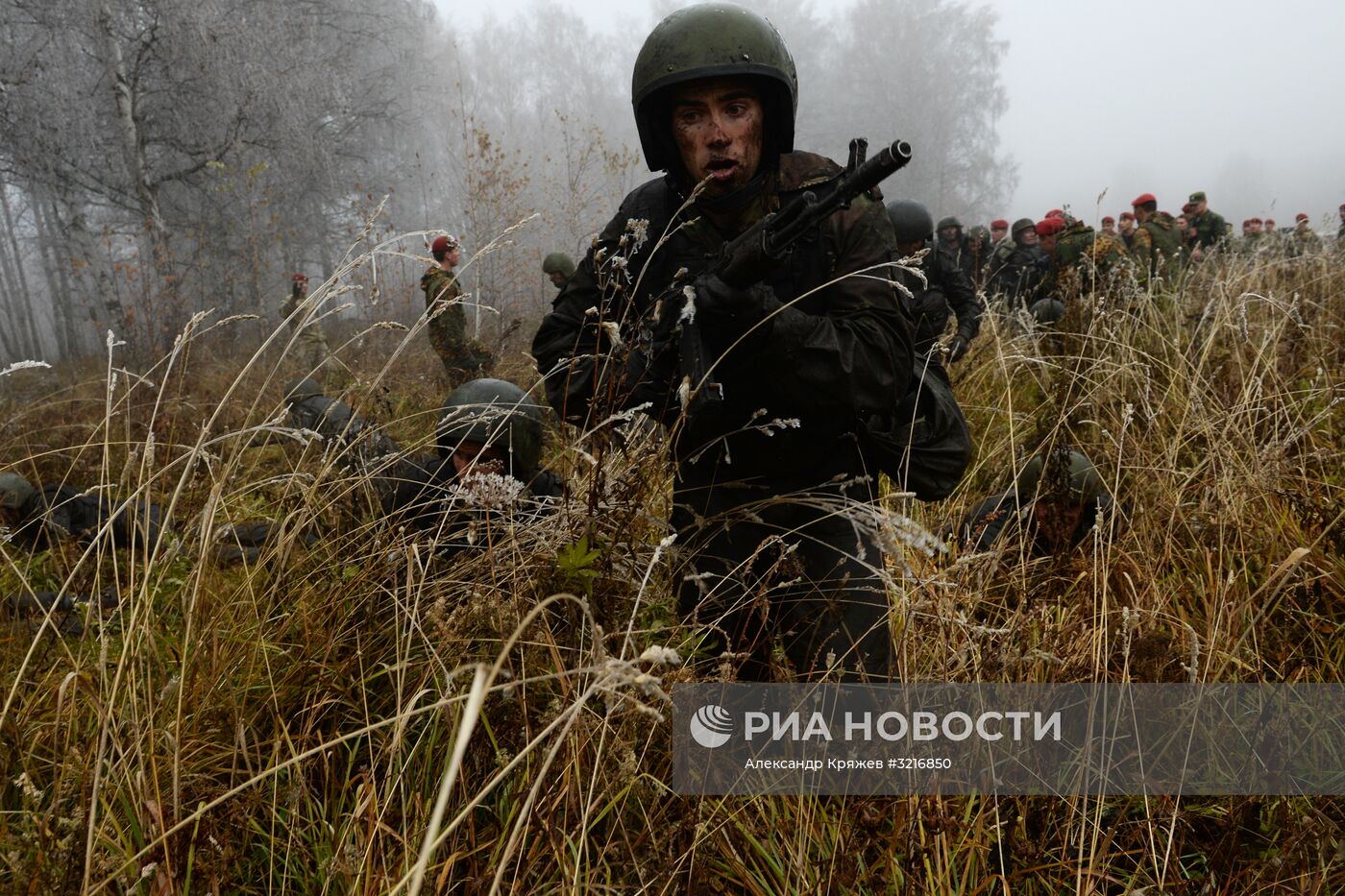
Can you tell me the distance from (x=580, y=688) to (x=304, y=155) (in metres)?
13.3

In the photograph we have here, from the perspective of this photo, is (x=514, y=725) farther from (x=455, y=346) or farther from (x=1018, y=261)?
(x=1018, y=261)

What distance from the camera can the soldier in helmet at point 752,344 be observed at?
152 cm

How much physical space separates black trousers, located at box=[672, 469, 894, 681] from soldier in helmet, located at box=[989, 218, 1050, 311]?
22.5ft

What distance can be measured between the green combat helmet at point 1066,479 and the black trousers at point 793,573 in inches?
18.0

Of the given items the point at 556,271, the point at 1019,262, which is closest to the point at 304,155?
the point at 556,271

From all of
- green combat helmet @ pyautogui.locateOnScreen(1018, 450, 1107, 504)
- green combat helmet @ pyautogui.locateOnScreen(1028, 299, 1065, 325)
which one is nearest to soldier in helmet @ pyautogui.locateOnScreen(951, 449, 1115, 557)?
green combat helmet @ pyautogui.locateOnScreen(1018, 450, 1107, 504)

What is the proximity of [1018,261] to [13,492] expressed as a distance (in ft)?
29.5

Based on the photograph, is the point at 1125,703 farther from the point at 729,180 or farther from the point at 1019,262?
the point at 1019,262

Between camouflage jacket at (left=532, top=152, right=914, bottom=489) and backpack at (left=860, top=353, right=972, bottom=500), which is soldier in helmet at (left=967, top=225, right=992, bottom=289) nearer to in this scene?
backpack at (left=860, top=353, right=972, bottom=500)

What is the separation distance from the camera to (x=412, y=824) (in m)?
1.22

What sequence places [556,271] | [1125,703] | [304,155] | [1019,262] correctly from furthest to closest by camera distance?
[304,155], [1019,262], [556,271], [1125,703]

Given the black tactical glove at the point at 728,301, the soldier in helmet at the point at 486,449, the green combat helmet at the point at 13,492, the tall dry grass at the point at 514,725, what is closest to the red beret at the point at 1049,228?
the tall dry grass at the point at 514,725

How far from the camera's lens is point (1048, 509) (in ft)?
7.43

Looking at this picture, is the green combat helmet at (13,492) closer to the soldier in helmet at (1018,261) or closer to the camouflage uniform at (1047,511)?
the camouflage uniform at (1047,511)
